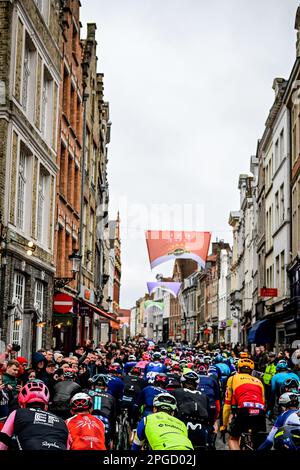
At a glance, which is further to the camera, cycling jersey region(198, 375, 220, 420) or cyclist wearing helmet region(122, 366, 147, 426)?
cyclist wearing helmet region(122, 366, 147, 426)

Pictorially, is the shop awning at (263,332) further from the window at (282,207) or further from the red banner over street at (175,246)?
the red banner over street at (175,246)

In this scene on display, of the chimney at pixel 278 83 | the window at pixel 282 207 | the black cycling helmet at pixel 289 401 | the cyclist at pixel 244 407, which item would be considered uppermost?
the chimney at pixel 278 83

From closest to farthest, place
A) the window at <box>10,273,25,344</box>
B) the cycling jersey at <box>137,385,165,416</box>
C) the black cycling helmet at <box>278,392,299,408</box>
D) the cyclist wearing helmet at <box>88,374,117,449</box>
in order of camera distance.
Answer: the black cycling helmet at <box>278,392,299,408</box>, the cyclist wearing helmet at <box>88,374,117,449</box>, the cycling jersey at <box>137,385,165,416</box>, the window at <box>10,273,25,344</box>

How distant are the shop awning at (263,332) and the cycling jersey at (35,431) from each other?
3334 centimetres

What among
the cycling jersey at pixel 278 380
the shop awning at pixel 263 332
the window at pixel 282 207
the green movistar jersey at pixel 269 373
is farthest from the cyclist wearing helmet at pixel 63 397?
the shop awning at pixel 263 332

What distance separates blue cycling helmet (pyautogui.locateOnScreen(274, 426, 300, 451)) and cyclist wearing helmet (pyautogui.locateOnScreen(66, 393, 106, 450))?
65.1 inches

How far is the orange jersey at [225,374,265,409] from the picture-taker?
1135 centimetres

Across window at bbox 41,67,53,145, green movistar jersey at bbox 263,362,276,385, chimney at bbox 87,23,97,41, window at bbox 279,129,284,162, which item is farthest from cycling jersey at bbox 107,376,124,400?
chimney at bbox 87,23,97,41

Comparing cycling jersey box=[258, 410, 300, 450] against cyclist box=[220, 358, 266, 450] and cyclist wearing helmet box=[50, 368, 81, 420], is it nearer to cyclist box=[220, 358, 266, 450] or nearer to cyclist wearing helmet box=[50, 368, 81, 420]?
cyclist wearing helmet box=[50, 368, 81, 420]

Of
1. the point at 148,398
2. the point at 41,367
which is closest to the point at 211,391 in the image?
the point at 148,398

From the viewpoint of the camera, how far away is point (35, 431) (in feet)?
19.9

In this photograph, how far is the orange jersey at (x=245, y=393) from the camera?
37.2ft
